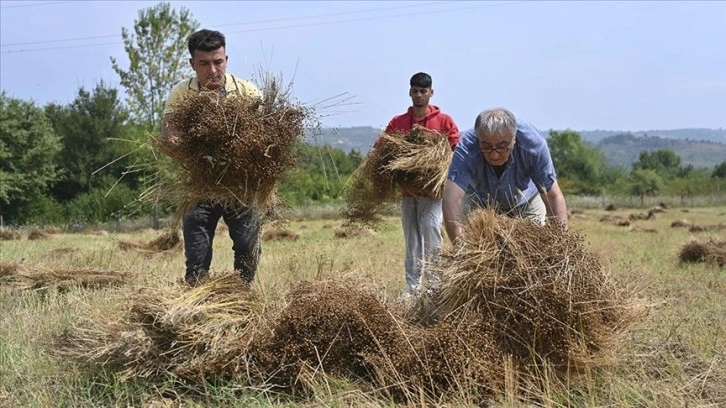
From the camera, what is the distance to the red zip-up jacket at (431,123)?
22.3 feet

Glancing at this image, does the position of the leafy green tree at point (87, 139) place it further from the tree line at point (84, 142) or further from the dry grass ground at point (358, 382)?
the dry grass ground at point (358, 382)

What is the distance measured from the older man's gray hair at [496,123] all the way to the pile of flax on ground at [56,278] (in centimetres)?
400

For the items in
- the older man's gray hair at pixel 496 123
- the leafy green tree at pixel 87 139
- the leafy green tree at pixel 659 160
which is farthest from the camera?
the leafy green tree at pixel 659 160

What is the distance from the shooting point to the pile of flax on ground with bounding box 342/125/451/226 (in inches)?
257

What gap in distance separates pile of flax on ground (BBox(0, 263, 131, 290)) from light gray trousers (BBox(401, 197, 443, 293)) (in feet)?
8.76

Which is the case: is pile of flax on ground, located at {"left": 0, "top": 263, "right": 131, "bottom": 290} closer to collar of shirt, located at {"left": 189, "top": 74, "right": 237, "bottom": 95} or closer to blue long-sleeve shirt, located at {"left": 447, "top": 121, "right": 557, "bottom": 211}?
collar of shirt, located at {"left": 189, "top": 74, "right": 237, "bottom": 95}

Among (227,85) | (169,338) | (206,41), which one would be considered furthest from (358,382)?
(206,41)

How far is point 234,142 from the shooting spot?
455cm

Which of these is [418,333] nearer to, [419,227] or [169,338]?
[169,338]

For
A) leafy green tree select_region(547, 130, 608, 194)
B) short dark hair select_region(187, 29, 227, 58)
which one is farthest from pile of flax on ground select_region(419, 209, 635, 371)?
leafy green tree select_region(547, 130, 608, 194)

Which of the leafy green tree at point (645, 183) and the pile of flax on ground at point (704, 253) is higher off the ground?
the pile of flax on ground at point (704, 253)

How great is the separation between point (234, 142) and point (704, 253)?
691 centimetres

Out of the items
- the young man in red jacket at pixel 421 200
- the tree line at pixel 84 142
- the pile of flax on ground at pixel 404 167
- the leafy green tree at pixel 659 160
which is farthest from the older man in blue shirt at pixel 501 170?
the leafy green tree at pixel 659 160

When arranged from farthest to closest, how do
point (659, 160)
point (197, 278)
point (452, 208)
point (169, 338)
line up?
point (659, 160)
point (452, 208)
point (197, 278)
point (169, 338)
